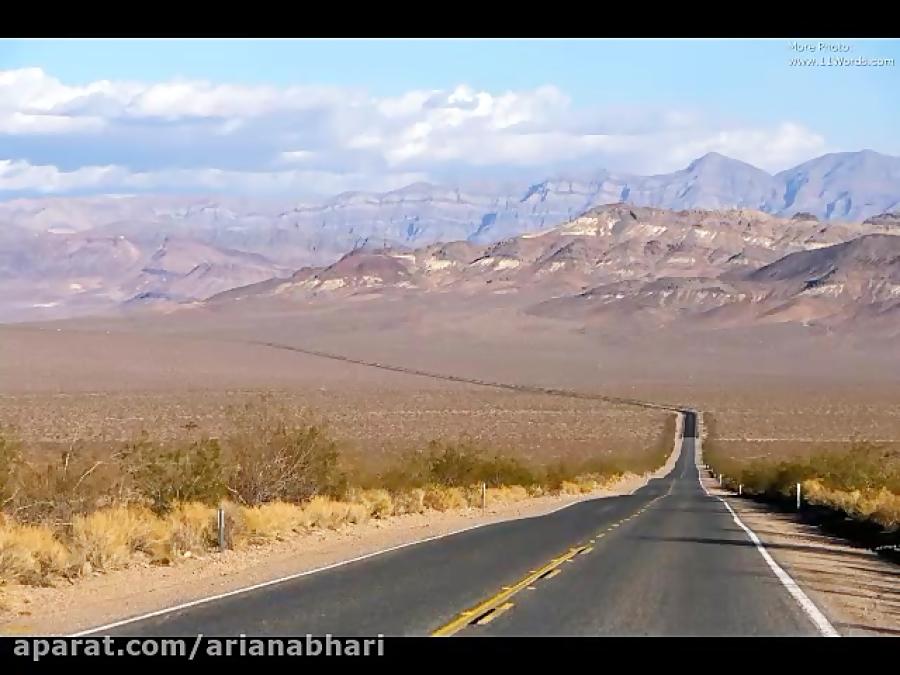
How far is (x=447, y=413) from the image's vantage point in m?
98.9

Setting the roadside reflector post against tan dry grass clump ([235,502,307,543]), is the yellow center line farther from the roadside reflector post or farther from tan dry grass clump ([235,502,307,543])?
tan dry grass clump ([235,502,307,543])

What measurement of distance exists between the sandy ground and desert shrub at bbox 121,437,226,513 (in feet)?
7.38

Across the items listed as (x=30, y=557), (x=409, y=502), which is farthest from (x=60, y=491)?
(x=409, y=502)

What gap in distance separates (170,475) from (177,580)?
754 cm

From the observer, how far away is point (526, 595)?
1558cm

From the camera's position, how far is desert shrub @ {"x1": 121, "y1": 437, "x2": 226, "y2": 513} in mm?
24109

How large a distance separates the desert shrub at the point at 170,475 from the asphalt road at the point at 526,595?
15.3 ft

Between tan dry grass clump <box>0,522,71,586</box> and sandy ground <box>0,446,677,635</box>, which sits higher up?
tan dry grass clump <box>0,522,71,586</box>

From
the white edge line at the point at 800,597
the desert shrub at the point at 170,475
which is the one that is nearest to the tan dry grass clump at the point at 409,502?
the desert shrub at the point at 170,475

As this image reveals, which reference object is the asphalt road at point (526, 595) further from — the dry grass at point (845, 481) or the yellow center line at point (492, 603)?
the dry grass at point (845, 481)

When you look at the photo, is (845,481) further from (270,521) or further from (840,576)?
(270,521)

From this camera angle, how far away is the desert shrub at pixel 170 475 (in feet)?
79.1

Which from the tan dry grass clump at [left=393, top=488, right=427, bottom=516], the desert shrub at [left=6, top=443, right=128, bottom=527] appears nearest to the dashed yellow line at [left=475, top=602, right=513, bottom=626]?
the desert shrub at [left=6, top=443, right=128, bottom=527]
